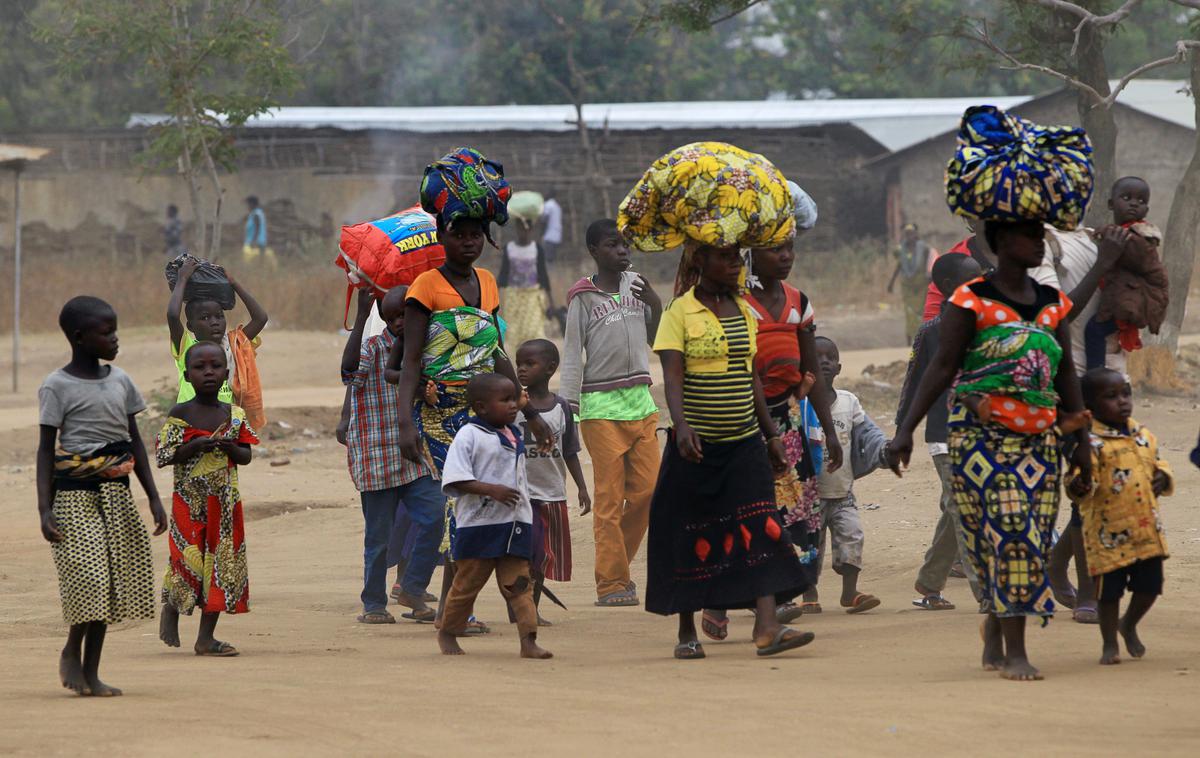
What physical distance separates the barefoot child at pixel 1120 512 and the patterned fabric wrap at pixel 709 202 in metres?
1.46

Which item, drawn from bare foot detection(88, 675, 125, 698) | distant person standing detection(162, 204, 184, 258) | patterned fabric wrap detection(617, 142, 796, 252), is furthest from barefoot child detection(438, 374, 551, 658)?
distant person standing detection(162, 204, 184, 258)

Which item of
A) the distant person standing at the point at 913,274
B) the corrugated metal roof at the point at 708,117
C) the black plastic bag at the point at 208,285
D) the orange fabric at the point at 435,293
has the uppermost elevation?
the corrugated metal roof at the point at 708,117

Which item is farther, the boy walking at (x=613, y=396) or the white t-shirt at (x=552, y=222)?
the white t-shirt at (x=552, y=222)

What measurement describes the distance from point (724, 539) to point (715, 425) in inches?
18.6

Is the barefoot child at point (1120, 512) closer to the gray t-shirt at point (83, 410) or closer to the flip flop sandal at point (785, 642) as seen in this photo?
the flip flop sandal at point (785, 642)

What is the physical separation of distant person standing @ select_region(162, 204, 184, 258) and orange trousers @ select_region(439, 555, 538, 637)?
25.7 m

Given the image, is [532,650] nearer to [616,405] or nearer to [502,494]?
[502,494]

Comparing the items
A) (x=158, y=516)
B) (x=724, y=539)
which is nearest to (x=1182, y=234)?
(x=724, y=539)

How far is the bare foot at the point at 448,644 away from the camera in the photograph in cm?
694

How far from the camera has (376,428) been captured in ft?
26.5

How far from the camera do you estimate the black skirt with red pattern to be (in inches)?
259

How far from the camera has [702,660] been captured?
653cm

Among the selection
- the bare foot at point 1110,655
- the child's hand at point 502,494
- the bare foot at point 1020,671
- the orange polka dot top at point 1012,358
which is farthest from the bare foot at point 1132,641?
the child's hand at point 502,494

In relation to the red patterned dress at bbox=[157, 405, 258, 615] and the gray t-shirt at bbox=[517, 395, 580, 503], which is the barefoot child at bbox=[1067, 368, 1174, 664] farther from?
the red patterned dress at bbox=[157, 405, 258, 615]
